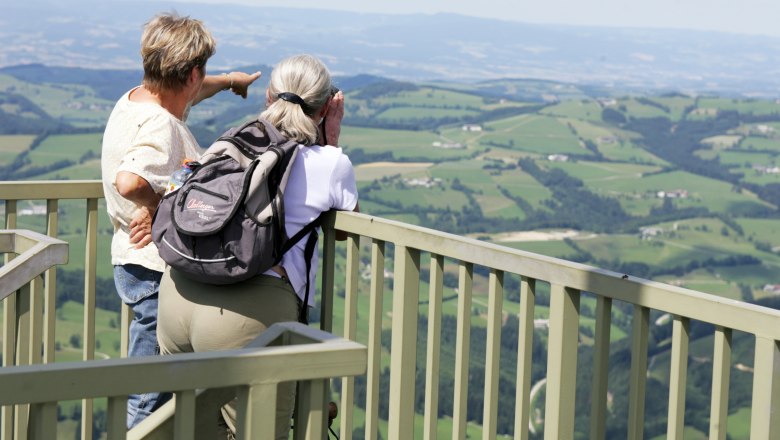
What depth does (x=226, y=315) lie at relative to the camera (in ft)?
9.30

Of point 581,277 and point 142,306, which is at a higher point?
point 581,277

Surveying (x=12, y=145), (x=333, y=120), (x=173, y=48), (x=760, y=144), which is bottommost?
(x=12, y=145)

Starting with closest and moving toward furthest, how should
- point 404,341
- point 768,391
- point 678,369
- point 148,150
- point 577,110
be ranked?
point 768,391, point 678,369, point 404,341, point 148,150, point 577,110

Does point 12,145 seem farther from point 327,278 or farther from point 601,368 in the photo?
point 601,368

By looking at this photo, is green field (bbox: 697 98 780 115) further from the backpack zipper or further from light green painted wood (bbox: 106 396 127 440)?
light green painted wood (bbox: 106 396 127 440)

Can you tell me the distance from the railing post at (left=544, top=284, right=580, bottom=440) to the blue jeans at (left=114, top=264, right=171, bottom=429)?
49.3 inches

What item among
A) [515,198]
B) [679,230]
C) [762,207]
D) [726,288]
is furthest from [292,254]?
[762,207]

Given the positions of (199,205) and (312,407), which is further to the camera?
(199,205)

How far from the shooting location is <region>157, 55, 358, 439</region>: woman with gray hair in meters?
2.83

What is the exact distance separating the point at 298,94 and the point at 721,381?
1.44 metres

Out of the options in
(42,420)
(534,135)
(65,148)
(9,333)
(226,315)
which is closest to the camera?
(42,420)

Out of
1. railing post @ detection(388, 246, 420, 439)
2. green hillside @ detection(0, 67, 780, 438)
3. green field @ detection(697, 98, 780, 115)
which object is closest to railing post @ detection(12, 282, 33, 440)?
railing post @ detection(388, 246, 420, 439)

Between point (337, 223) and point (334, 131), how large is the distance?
29 cm

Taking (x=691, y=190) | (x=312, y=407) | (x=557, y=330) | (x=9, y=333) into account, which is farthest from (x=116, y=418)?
(x=691, y=190)
